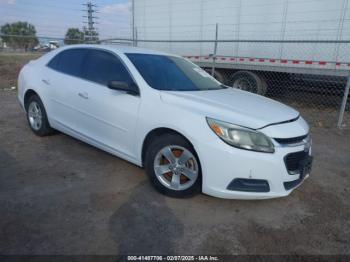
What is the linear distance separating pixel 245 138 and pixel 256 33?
638 cm

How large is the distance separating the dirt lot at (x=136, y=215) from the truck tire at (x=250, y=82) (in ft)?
15.8

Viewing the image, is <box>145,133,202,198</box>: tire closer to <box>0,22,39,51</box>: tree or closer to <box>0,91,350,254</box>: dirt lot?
<box>0,91,350,254</box>: dirt lot

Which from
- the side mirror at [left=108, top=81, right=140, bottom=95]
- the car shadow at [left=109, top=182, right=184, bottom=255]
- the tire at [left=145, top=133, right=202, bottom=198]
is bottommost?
the car shadow at [left=109, top=182, right=184, bottom=255]

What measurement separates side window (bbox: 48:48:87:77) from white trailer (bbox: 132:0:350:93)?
172 inches

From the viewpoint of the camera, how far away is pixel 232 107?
305cm

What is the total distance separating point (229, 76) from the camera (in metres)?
9.29

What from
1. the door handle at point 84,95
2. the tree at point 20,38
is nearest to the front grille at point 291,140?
the door handle at point 84,95

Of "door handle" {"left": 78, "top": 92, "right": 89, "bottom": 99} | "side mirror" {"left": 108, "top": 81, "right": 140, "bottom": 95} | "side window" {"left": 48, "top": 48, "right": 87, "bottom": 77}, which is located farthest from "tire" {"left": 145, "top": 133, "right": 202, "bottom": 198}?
"side window" {"left": 48, "top": 48, "right": 87, "bottom": 77}

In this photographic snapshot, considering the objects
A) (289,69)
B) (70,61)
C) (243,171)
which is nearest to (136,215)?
(243,171)

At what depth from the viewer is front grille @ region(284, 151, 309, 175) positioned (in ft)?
9.26

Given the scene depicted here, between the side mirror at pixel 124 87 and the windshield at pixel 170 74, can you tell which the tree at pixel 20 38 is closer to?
the windshield at pixel 170 74

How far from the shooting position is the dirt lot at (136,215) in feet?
8.08

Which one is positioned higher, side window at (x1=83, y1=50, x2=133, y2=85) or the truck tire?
side window at (x1=83, y1=50, x2=133, y2=85)

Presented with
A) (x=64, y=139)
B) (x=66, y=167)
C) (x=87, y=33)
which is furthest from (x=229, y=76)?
(x=87, y=33)
